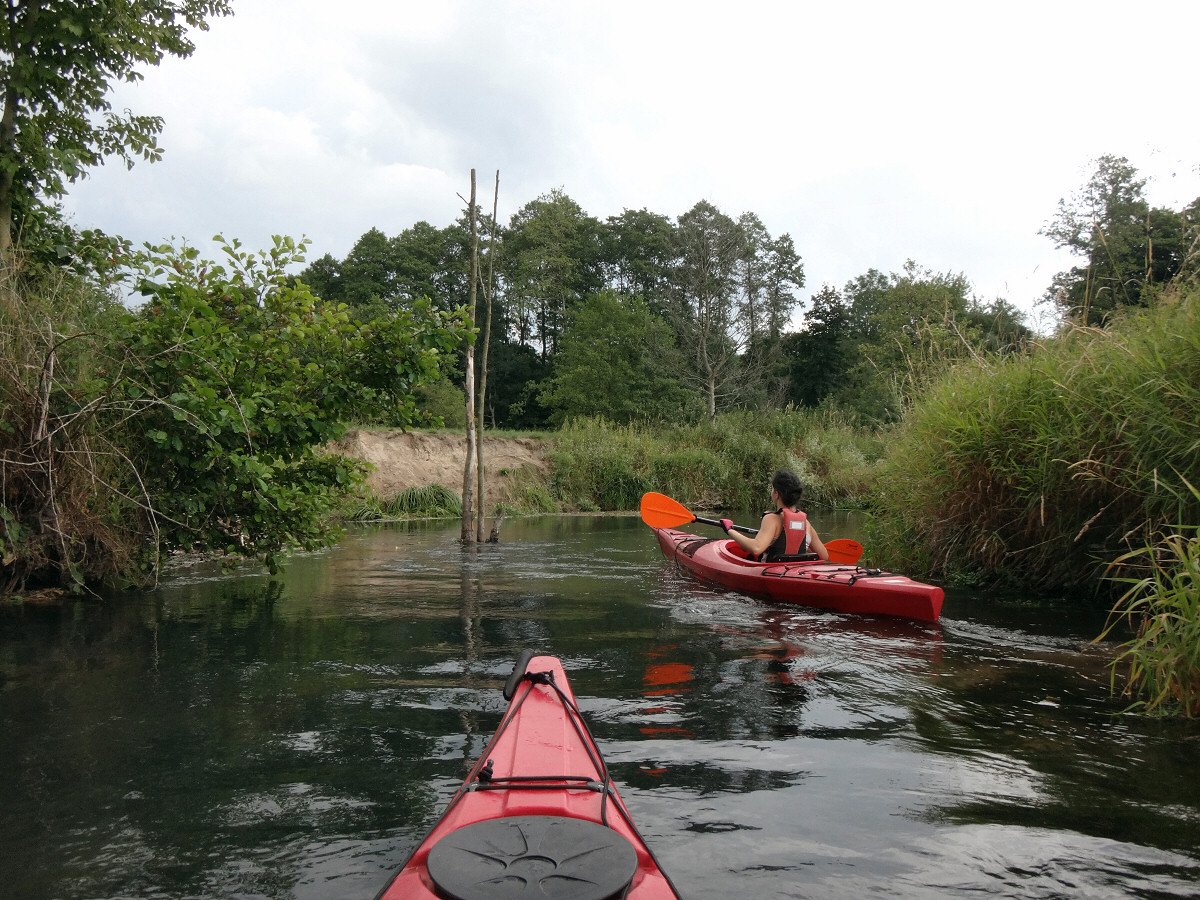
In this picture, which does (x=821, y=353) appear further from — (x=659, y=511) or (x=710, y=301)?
(x=659, y=511)

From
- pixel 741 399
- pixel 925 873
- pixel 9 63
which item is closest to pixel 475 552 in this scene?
pixel 9 63

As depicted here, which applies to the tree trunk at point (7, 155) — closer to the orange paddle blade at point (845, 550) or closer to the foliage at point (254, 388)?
the foliage at point (254, 388)

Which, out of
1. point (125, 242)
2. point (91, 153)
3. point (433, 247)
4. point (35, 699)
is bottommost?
point (35, 699)

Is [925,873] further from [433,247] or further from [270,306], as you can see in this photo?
[433,247]

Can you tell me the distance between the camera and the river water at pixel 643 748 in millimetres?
2373

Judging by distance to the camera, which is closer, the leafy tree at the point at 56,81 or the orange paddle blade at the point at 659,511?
the leafy tree at the point at 56,81

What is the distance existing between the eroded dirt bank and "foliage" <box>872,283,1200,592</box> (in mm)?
11783

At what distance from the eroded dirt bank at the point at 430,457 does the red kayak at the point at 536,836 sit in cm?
1456

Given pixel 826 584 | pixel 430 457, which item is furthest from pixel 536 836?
pixel 430 457

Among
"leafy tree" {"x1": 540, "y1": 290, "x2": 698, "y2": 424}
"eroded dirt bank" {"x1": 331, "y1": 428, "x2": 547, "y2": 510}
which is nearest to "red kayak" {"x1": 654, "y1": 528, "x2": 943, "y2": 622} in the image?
"eroded dirt bank" {"x1": 331, "y1": 428, "x2": 547, "y2": 510}

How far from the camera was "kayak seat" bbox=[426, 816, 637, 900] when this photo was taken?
1687mm

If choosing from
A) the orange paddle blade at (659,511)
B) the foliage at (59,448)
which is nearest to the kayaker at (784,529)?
the orange paddle blade at (659,511)

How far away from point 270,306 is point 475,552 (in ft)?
15.1

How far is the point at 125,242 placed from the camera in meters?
8.14
